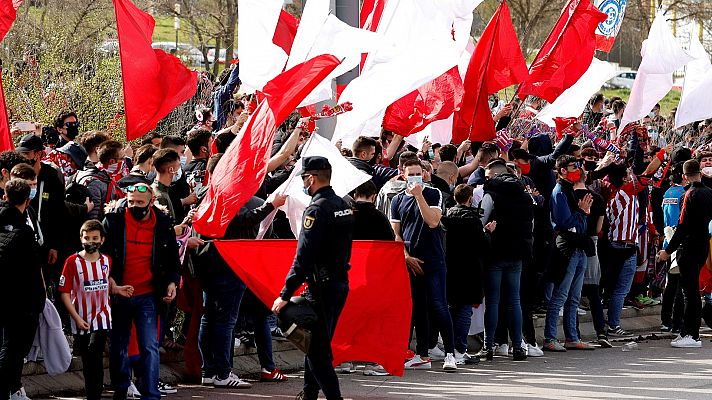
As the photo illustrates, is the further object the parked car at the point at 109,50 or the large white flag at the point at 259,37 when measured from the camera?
the parked car at the point at 109,50

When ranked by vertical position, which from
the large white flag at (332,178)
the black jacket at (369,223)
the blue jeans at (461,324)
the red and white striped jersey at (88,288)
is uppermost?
the large white flag at (332,178)

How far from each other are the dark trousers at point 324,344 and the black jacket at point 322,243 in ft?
0.32

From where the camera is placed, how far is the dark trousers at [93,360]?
389 inches

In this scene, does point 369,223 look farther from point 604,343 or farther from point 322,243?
point 604,343

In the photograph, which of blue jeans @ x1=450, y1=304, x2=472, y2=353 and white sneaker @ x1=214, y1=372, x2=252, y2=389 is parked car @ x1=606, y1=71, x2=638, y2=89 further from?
white sneaker @ x1=214, y1=372, x2=252, y2=389

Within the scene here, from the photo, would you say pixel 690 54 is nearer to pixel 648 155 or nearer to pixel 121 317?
pixel 648 155

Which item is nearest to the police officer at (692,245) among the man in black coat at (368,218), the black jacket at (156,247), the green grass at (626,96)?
the man in black coat at (368,218)

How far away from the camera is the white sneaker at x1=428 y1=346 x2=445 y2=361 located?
13.1 meters

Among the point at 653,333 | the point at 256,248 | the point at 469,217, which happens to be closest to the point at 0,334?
the point at 256,248

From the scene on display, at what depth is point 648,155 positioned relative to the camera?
17.5 meters

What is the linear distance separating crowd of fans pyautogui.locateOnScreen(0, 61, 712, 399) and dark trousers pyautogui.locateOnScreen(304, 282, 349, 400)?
3.95 ft

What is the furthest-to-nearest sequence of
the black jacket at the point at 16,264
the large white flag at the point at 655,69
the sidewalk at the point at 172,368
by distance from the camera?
1. the large white flag at the point at 655,69
2. the sidewalk at the point at 172,368
3. the black jacket at the point at 16,264

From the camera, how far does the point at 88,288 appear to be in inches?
387

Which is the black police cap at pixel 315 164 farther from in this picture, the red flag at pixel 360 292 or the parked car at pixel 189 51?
the parked car at pixel 189 51
